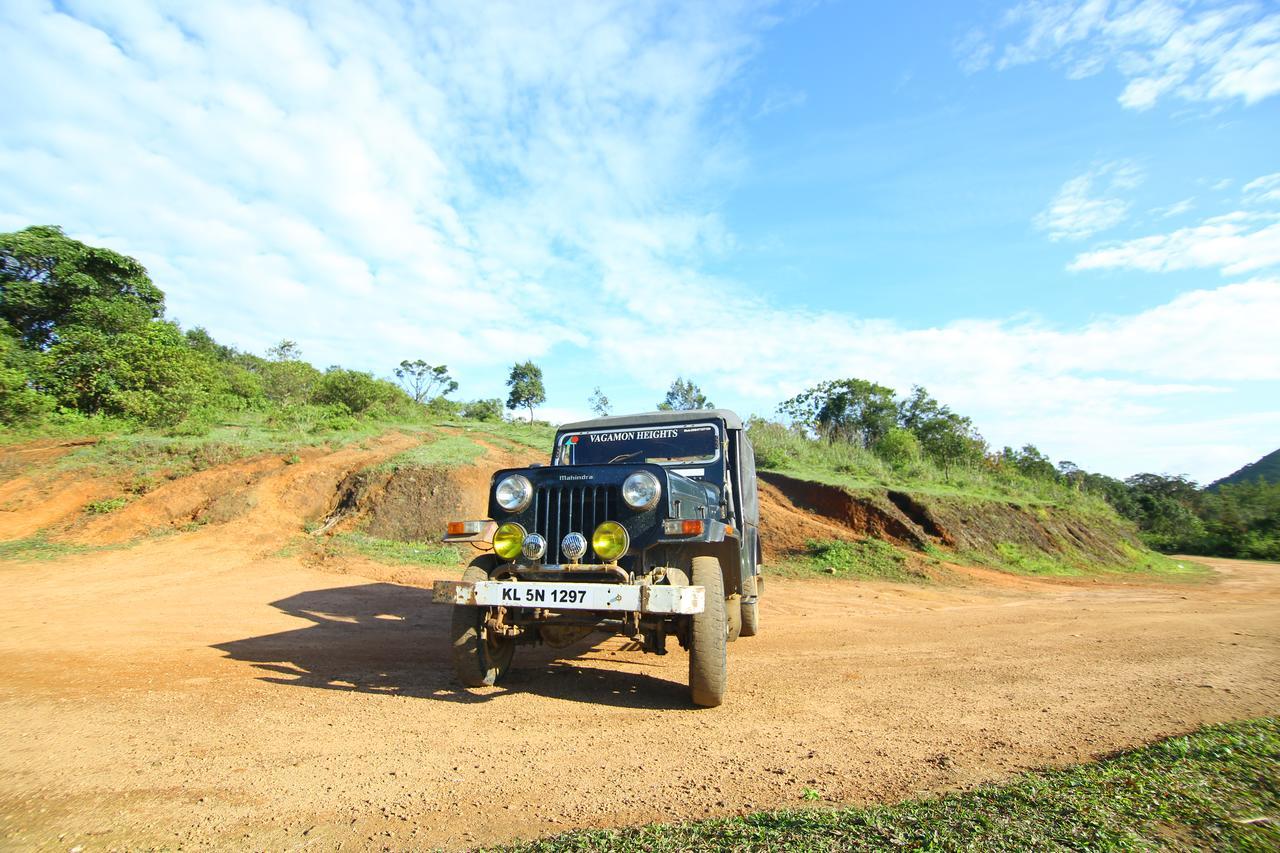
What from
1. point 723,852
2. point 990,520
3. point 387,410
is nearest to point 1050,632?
point 723,852

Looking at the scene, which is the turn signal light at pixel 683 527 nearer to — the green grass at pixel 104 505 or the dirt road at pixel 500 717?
the dirt road at pixel 500 717

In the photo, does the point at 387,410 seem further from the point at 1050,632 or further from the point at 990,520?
the point at 1050,632

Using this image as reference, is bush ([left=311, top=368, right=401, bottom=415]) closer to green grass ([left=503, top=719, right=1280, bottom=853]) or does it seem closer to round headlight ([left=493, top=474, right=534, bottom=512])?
round headlight ([left=493, top=474, right=534, bottom=512])

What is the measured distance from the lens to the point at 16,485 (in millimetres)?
13250

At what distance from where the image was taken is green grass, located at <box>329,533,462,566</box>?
39.4ft

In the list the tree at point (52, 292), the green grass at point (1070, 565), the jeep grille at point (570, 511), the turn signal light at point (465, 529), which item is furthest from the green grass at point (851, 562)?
the tree at point (52, 292)

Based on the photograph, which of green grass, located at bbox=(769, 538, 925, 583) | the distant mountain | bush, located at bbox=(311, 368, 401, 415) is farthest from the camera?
the distant mountain

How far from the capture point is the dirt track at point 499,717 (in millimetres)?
3016

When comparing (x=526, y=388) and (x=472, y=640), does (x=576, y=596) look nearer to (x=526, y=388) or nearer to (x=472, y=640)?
(x=472, y=640)

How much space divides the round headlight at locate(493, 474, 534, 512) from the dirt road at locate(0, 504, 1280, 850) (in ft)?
4.88

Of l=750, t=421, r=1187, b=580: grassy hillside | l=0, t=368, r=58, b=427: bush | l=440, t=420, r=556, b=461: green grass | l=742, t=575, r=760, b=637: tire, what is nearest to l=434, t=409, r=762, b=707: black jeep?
l=742, t=575, r=760, b=637: tire

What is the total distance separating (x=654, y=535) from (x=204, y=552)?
10.9 meters

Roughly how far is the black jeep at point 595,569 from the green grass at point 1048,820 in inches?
64.3

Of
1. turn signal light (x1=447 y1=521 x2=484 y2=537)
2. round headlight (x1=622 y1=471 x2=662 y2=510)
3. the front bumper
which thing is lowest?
the front bumper
